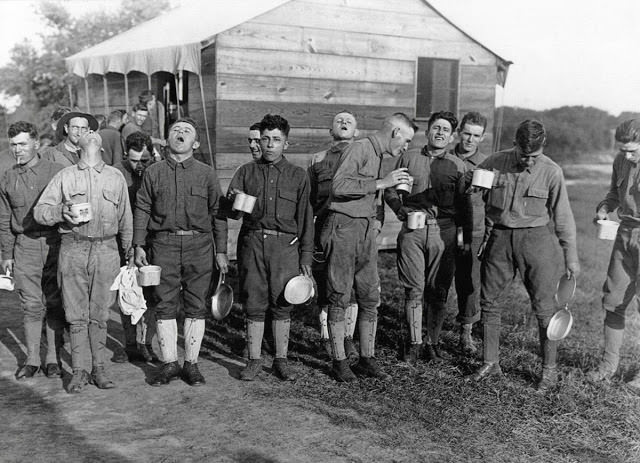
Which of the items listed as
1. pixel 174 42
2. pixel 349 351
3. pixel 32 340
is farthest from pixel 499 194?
pixel 174 42

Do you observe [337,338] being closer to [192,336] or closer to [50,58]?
[192,336]

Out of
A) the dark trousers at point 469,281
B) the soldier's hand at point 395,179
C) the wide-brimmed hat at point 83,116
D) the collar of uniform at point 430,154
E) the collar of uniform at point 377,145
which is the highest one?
the wide-brimmed hat at point 83,116

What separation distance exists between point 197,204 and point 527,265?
8.73 ft

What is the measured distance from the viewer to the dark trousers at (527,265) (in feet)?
17.7

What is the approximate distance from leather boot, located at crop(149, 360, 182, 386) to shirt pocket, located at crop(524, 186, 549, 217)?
10.1 ft

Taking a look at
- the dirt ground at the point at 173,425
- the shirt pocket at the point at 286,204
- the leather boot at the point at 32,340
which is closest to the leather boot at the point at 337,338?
the dirt ground at the point at 173,425

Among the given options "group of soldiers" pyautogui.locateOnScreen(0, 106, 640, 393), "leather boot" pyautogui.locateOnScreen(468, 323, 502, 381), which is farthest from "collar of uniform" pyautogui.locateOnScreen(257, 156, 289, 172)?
"leather boot" pyautogui.locateOnScreen(468, 323, 502, 381)

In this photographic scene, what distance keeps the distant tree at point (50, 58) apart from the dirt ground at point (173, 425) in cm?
2406

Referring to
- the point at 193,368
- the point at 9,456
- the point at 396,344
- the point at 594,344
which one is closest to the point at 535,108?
the point at 594,344

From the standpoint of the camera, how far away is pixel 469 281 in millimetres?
6559

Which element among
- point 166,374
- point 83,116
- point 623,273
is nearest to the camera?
point 166,374

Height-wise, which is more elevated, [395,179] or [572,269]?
[395,179]

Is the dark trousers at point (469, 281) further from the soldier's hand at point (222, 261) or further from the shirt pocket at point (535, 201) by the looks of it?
the soldier's hand at point (222, 261)

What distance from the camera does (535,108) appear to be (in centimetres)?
2398
